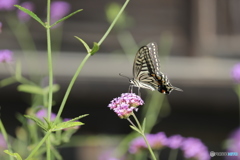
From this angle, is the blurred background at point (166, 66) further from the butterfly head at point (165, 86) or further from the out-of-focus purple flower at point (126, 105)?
the out-of-focus purple flower at point (126, 105)

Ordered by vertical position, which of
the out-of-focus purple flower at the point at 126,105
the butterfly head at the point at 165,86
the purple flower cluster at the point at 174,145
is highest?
the out-of-focus purple flower at the point at 126,105

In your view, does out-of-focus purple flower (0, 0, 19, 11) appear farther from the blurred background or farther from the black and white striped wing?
the blurred background

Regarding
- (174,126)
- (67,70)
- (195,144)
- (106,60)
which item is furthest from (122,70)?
(195,144)

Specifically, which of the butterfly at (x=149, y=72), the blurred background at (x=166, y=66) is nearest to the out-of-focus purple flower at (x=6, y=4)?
the butterfly at (x=149, y=72)

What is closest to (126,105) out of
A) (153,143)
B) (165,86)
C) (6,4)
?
(165,86)

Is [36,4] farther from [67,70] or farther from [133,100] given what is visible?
[133,100]

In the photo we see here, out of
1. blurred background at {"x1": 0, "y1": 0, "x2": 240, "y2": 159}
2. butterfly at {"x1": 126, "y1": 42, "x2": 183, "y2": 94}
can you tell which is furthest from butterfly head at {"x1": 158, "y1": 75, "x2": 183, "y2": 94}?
blurred background at {"x1": 0, "y1": 0, "x2": 240, "y2": 159}
